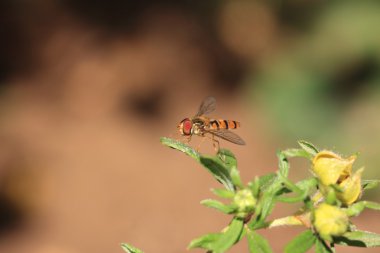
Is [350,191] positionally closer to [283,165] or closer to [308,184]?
[308,184]

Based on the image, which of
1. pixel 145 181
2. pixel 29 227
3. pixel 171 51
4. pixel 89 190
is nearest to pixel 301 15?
pixel 171 51

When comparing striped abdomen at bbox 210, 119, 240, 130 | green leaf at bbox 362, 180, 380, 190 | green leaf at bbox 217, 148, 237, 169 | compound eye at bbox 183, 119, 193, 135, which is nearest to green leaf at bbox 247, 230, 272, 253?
green leaf at bbox 217, 148, 237, 169

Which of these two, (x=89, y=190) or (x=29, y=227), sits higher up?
(x=89, y=190)

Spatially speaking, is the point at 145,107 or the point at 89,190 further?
the point at 145,107

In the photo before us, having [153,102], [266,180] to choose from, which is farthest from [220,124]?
[153,102]

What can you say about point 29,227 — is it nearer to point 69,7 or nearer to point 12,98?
point 12,98

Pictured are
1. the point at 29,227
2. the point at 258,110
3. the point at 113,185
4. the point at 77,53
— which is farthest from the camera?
the point at 77,53

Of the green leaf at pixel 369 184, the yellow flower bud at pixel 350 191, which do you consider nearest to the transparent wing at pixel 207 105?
the green leaf at pixel 369 184
